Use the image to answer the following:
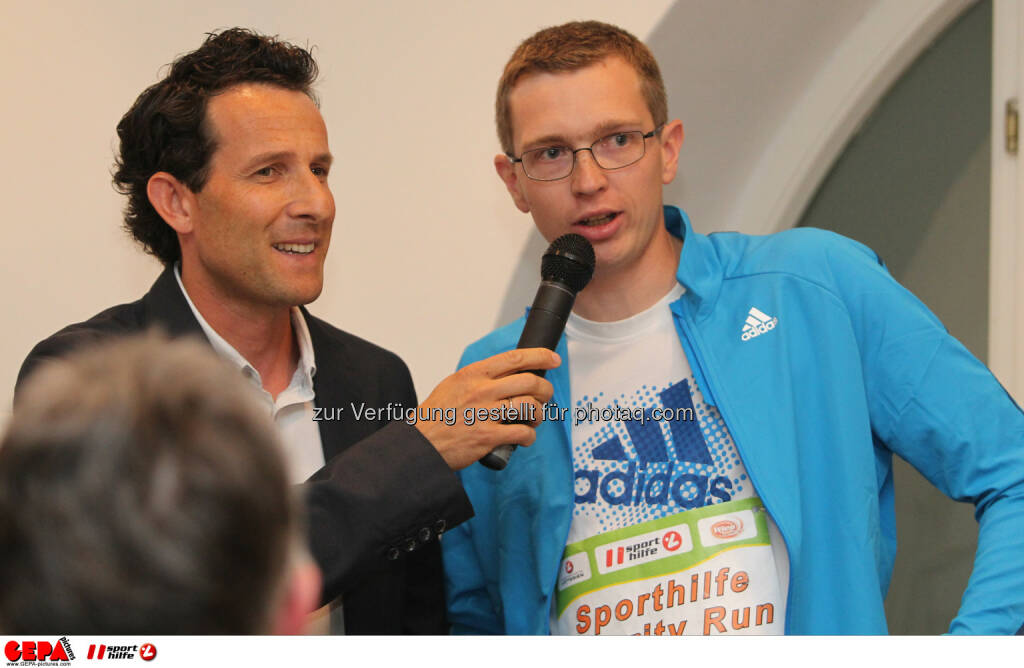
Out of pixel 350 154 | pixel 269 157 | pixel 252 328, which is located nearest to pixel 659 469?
pixel 252 328

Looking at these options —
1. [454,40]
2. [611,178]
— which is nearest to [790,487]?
[611,178]

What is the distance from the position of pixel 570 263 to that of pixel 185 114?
860 mm

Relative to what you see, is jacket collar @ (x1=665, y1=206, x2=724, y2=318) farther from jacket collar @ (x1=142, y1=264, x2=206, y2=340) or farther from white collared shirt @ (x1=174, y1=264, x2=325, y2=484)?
jacket collar @ (x1=142, y1=264, x2=206, y2=340)

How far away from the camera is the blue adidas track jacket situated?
1.56m

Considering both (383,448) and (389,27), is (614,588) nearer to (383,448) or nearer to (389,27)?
(383,448)

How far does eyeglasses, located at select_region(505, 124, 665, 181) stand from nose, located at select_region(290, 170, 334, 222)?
1.32 ft

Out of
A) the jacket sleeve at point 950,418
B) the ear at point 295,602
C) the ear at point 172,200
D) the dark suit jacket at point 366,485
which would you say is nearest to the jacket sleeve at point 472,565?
the dark suit jacket at point 366,485

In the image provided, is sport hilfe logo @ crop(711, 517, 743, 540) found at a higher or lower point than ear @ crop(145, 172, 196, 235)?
lower

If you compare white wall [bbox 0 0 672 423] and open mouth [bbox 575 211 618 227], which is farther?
white wall [bbox 0 0 672 423]
